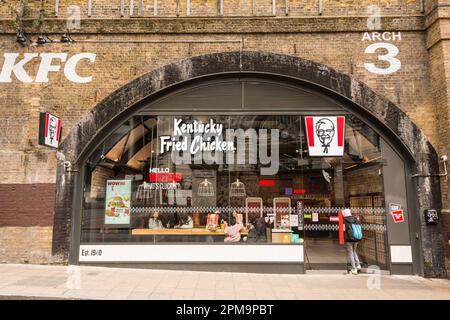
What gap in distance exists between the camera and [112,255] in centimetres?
917

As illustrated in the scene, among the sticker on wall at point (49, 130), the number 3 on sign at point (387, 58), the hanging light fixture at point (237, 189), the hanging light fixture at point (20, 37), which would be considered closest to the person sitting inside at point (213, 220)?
the hanging light fixture at point (237, 189)

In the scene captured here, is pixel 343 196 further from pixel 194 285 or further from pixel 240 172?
pixel 194 285

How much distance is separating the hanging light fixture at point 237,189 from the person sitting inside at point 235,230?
0.57m

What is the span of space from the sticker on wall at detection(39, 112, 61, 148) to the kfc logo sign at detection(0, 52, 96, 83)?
1348 mm

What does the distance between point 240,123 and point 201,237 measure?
3256mm

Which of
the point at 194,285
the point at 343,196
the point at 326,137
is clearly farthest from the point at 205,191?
the point at 343,196

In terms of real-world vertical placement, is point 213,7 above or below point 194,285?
above

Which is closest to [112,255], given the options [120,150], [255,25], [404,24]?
[120,150]

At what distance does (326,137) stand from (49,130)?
23.7ft

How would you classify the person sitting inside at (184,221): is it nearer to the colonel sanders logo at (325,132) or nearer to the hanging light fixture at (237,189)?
the hanging light fixture at (237,189)

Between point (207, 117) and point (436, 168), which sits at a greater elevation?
point (207, 117)

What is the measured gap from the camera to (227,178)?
9.70 metres

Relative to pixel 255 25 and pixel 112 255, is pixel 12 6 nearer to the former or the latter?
pixel 255 25

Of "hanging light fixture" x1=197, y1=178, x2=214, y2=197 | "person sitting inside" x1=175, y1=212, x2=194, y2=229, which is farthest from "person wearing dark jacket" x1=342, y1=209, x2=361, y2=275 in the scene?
"person sitting inside" x1=175, y1=212, x2=194, y2=229
